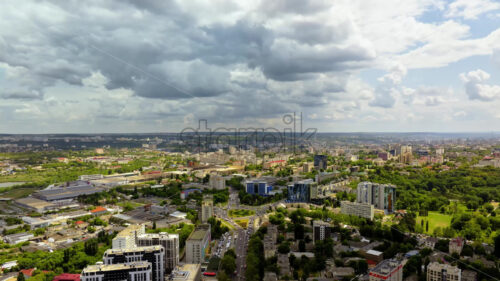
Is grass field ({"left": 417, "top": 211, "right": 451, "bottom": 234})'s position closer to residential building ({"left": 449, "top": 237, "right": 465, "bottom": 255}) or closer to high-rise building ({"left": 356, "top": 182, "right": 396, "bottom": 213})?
high-rise building ({"left": 356, "top": 182, "right": 396, "bottom": 213})

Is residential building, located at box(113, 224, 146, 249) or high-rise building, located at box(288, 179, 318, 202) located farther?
high-rise building, located at box(288, 179, 318, 202)

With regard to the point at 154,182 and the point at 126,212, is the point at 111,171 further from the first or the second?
the point at 126,212

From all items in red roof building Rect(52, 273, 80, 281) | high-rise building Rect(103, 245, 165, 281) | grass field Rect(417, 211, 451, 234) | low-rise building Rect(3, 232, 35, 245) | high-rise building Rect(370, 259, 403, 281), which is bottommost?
low-rise building Rect(3, 232, 35, 245)

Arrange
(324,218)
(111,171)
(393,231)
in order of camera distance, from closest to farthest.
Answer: (393,231), (324,218), (111,171)

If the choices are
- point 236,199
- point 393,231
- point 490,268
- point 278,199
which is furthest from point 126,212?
point 490,268

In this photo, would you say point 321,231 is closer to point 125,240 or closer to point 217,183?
point 125,240

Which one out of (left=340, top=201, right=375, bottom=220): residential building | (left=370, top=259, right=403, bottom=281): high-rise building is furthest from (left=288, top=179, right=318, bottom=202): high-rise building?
(left=370, top=259, right=403, bottom=281): high-rise building

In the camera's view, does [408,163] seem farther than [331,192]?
Yes

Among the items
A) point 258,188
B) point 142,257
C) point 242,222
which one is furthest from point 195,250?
point 258,188
